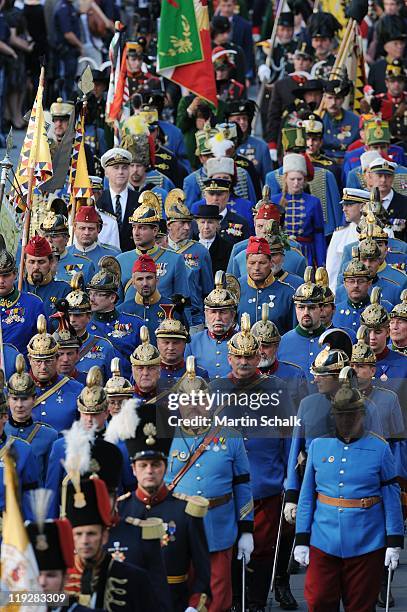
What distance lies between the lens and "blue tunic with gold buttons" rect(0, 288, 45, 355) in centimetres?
1672

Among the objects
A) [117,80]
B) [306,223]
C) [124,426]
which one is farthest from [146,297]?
[117,80]

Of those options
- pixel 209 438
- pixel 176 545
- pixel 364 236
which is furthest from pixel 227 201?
pixel 176 545

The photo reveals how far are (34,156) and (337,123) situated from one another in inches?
249

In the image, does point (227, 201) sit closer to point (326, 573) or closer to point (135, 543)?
point (326, 573)

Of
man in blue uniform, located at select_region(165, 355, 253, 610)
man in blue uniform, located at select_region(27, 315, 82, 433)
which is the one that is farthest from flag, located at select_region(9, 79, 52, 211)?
man in blue uniform, located at select_region(165, 355, 253, 610)

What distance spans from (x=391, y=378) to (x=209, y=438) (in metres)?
2.71

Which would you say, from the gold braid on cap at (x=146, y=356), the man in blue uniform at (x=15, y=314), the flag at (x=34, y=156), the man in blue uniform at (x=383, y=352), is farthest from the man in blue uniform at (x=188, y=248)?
the gold braid on cap at (x=146, y=356)

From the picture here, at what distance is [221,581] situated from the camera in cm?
1348

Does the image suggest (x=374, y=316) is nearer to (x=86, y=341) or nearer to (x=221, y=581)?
(x=86, y=341)

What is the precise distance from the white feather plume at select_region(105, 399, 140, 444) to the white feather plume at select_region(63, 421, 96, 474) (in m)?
0.82

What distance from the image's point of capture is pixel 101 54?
28625mm

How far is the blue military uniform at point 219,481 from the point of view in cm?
1359

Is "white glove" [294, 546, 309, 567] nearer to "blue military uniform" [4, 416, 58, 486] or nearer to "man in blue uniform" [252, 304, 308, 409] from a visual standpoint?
"blue military uniform" [4, 416, 58, 486]

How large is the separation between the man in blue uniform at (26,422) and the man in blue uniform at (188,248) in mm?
4315
